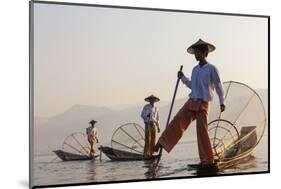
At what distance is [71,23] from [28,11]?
0.30 meters

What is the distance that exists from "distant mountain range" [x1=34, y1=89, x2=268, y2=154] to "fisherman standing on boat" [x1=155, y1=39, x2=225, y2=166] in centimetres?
21

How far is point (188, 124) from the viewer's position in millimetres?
4199

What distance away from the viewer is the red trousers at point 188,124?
4.14 metres

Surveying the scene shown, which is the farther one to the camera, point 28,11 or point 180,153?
point 180,153

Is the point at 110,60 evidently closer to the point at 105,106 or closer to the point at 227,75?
the point at 105,106

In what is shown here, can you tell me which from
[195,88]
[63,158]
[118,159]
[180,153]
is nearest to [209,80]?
[195,88]

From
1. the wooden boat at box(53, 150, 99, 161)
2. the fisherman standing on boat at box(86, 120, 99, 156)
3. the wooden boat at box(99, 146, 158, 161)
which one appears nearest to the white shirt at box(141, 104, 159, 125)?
the wooden boat at box(99, 146, 158, 161)

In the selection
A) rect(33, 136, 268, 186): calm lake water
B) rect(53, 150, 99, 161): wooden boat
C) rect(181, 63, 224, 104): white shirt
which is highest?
rect(181, 63, 224, 104): white shirt

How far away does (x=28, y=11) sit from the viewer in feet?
12.4

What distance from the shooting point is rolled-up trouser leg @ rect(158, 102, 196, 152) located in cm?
414

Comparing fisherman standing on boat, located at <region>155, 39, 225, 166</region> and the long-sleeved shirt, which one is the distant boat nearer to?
the long-sleeved shirt

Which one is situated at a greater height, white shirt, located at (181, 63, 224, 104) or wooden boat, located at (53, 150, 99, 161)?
white shirt, located at (181, 63, 224, 104)

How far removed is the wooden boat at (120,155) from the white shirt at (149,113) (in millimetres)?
A: 261

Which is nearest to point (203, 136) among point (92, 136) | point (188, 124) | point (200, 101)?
point (188, 124)
